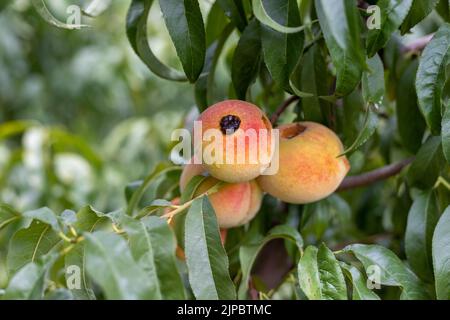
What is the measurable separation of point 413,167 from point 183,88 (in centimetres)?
261

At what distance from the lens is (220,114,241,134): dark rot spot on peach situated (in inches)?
26.8

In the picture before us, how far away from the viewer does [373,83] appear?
0.66 meters

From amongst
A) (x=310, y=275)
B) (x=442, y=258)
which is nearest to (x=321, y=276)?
(x=310, y=275)

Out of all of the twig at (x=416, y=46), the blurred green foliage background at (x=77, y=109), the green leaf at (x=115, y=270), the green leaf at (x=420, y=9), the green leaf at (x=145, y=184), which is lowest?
the blurred green foliage background at (x=77, y=109)

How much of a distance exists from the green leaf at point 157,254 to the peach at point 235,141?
16 cm

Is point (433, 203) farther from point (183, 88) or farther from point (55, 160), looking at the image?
point (183, 88)

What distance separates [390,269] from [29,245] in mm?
334

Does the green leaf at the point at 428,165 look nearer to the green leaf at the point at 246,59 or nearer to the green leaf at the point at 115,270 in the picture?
the green leaf at the point at 246,59

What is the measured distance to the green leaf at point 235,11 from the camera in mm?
717

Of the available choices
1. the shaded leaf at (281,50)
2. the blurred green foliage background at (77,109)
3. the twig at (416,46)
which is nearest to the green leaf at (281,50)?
the shaded leaf at (281,50)

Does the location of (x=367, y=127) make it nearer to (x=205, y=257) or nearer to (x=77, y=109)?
(x=205, y=257)

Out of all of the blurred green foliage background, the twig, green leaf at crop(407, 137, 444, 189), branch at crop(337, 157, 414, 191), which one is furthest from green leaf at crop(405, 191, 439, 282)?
the blurred green foliage background

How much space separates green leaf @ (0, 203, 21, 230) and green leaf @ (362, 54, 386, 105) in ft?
1.13
